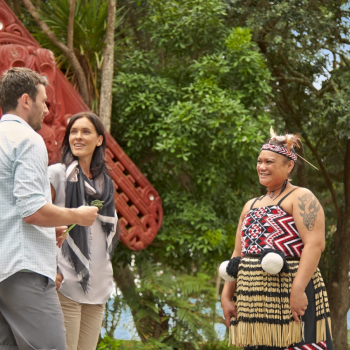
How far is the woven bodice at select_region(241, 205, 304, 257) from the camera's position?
2809mm

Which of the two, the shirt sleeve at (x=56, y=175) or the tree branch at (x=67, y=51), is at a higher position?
the tree branch at (x=67, y=51)

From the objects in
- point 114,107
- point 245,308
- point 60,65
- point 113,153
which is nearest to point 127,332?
point 113,153

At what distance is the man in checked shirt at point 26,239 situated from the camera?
1974 millimetres

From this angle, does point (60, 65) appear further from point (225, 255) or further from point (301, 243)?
point (301, 243)

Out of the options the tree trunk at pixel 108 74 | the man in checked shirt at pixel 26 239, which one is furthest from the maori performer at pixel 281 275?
the tree trunk at pixel 108 74

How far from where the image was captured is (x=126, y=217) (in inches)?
199

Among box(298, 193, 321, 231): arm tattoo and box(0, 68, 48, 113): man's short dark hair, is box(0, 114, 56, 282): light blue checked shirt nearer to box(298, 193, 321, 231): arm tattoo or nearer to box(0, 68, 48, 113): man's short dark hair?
box(0, 68, 48, 113): man's short dark hair

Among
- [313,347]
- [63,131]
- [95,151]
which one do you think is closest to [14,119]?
[95,151]

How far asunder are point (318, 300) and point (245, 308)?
1.28ft

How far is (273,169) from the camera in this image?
2959mm

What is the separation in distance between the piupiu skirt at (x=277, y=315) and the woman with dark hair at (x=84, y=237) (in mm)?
759

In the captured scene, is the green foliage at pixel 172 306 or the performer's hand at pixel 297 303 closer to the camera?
the performer's hand at pixel 297 303

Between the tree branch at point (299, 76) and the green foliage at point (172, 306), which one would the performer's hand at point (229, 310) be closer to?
the green foliage at point (172, 306)

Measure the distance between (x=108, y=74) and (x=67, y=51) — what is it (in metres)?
0.46
